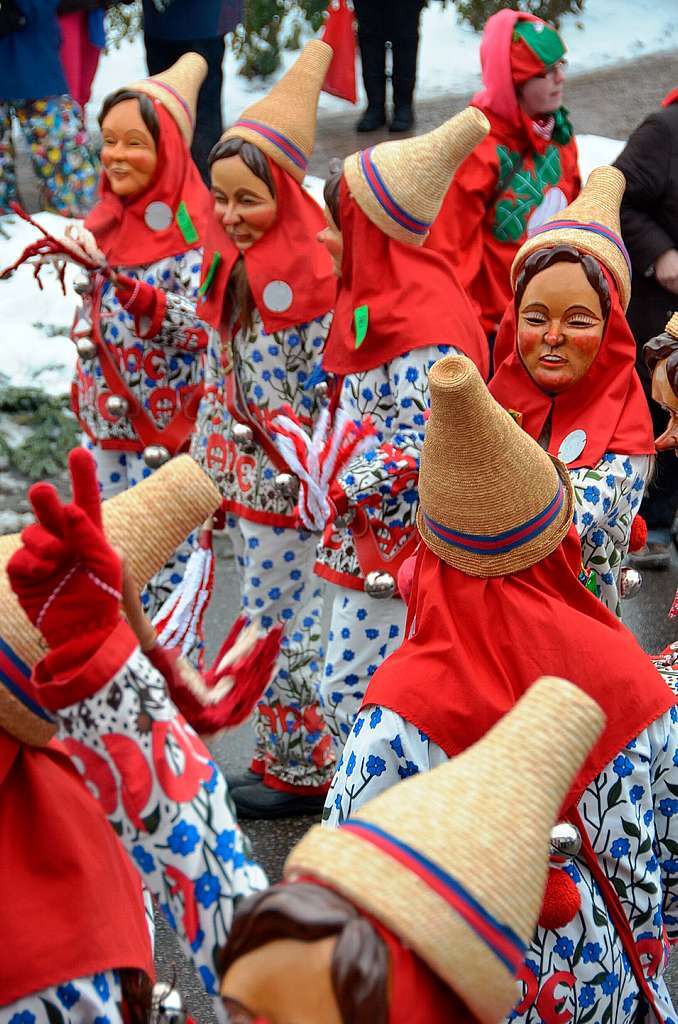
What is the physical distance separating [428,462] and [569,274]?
0.96 meters

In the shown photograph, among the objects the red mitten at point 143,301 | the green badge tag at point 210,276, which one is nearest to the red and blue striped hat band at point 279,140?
the green badge tag at point 210,276

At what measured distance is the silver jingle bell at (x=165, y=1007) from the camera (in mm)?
2045

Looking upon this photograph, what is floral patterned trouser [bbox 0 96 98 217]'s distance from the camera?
825 centimetres

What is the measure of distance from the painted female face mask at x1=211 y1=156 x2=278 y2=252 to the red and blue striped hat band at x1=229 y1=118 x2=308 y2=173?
13 centimetres

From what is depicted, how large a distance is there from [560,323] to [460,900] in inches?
71.7

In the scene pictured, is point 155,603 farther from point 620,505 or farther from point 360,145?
point 360,145

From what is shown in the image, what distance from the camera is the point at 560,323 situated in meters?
3.06

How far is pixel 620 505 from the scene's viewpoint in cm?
320

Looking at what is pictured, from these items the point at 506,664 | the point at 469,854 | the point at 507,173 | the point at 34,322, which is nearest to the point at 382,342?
the point at 506,664

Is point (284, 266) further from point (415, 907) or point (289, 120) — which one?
point (415, 907)

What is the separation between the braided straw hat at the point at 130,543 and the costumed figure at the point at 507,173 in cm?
354

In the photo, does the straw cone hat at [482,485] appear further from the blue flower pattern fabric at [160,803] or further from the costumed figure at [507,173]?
the costumed figure at [507,173]

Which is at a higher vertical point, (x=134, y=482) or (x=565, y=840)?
(x=565, y=840)

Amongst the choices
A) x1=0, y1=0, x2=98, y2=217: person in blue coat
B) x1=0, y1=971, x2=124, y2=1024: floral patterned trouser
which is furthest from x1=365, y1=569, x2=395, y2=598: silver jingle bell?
x1=0, y1=0, x2=98, y2=217: person in blue coat
